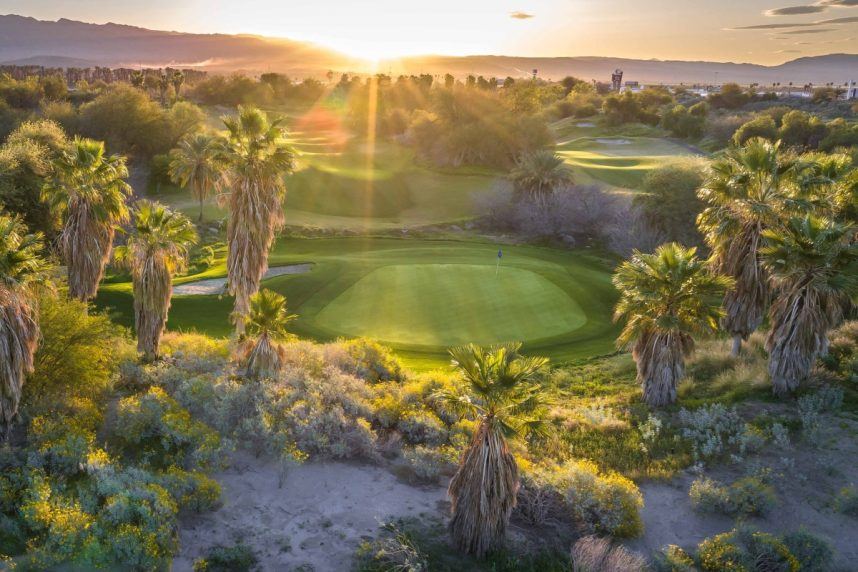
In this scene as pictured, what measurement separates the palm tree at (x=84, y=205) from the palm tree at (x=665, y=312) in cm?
1809

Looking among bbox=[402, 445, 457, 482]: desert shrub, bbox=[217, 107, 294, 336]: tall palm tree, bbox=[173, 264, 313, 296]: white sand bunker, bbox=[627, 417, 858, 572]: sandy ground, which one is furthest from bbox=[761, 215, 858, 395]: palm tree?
bbox=[173, 264, 313, 296]: white sand bunker

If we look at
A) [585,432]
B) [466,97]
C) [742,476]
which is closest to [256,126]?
[585,432]

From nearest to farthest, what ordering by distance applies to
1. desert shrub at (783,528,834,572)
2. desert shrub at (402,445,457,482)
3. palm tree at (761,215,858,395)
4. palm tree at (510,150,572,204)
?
desert shrub at (783,528,834,572)
desert shrub at (402,445,457,482)
palm tree at (761,215,858,395)
palm tree at (510,150,572,204)

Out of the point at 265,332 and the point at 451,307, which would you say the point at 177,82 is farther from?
the point at 265,332

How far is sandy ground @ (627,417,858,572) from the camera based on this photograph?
14.6 m

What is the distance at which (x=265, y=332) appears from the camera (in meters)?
19.7

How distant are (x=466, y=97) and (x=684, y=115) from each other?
118 ft

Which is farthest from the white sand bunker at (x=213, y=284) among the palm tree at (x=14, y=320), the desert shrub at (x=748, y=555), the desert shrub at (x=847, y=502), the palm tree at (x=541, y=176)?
the desert shrub at (x=847, y=502)

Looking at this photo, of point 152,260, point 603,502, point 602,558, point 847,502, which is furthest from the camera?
point 152,260

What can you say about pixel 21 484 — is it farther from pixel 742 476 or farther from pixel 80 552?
pixel 742 476

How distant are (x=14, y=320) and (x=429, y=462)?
1022 cm

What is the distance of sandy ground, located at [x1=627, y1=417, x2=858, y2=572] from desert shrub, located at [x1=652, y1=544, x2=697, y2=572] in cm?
58

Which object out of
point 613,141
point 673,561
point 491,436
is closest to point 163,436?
point 491,436

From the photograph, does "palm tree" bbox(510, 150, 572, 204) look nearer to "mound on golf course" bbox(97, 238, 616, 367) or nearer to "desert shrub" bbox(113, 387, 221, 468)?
"mound on golf course" bbox(97, 238, 616, 367)
